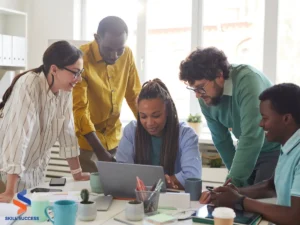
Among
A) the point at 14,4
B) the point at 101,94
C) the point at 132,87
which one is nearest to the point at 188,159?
the point at 101,94

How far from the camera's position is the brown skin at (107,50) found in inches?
92.4

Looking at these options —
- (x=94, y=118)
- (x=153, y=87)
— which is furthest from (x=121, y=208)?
(x=94, y=118)

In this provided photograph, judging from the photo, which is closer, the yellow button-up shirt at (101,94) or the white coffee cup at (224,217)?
the white coffee cup at (224,217)

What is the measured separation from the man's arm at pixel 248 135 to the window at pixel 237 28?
202 cm

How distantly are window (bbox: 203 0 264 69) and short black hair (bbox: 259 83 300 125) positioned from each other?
7.39 ft

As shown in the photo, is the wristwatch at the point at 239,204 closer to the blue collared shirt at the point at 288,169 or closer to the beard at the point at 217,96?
the blue collared shirt at the point at 288,169

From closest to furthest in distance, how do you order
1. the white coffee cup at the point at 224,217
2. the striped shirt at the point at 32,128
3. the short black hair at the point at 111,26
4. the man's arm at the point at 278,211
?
the white coffee cup at the point at 224,217, the man's arm at the point at 278,211, the striped shirt at the point at 32,128, the short black hair at the point at 111,26

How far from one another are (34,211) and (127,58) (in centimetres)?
141

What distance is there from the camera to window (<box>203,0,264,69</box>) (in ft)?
12.5

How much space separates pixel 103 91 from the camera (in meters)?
2.56

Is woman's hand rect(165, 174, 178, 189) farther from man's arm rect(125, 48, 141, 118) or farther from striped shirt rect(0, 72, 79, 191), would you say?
man's arm rect(125, 48, 141, 118)

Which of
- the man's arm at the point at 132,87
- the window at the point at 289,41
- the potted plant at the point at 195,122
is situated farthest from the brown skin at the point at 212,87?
the window at the point at 289,41

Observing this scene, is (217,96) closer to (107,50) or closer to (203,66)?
(203,66)

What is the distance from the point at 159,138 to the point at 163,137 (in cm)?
2
